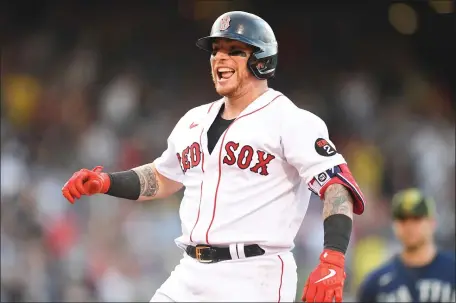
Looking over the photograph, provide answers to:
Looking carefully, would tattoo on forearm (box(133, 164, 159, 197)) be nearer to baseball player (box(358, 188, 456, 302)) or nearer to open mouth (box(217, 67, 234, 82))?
open mouth (box(217, 67, 234, 82))

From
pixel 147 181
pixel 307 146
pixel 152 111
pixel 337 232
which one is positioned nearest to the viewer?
pixel 337 232

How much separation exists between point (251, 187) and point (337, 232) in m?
0.47

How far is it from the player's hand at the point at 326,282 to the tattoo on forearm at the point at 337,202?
0.70 ft

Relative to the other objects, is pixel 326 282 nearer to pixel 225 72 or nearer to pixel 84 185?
pixel 225 72

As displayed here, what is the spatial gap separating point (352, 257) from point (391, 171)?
7.27ft

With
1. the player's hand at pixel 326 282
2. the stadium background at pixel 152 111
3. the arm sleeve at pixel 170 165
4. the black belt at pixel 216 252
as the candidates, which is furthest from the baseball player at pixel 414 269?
the stadium background at pixel 152 111

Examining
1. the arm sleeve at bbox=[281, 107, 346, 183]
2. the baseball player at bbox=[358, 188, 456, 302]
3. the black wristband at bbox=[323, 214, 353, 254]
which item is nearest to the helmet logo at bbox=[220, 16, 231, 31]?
the arm sleeve at bbox=[281, 107, 346, 183]

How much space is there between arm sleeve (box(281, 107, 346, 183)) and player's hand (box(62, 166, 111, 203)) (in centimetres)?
101

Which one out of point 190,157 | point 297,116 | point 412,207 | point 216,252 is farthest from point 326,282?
point 412,207

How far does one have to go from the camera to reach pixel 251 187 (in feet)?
12.4

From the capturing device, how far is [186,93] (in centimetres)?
1262

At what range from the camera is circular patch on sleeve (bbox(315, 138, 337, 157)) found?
3672 mm

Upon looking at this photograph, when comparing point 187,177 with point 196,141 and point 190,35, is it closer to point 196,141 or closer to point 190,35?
point 196,141

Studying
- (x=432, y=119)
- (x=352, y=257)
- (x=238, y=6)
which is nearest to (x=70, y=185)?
(x=352, y=257)
